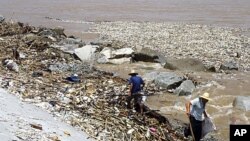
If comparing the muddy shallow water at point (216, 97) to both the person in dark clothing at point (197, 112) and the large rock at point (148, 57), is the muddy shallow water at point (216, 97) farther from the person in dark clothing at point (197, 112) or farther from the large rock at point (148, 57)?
the person in dark clothing at point (197, 112)

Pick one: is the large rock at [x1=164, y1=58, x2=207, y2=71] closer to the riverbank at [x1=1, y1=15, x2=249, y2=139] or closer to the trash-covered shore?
the riverbank at [x1=1, y1=15, x2=249, y2=139]

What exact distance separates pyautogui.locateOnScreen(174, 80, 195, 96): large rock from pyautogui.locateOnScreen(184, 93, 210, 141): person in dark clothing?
13.9ft

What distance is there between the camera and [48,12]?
42.2 m

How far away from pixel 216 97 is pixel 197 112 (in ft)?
15.6

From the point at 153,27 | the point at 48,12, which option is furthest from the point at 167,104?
the point at 48,12

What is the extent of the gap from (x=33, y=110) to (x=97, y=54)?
9877 millimetres

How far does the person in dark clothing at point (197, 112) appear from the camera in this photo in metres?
9.60

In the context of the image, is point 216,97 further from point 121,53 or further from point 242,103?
point 121,53

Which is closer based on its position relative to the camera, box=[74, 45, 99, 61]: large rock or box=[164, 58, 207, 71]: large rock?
box=[164, 58, 207, 71]: large rock

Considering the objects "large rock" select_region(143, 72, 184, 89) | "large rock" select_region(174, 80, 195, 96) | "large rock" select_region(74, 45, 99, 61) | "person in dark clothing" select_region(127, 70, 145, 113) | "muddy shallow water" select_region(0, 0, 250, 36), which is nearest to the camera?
"person in dark clothing" select_region(127, 70, 145, 113)

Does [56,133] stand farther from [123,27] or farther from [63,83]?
[123,27]

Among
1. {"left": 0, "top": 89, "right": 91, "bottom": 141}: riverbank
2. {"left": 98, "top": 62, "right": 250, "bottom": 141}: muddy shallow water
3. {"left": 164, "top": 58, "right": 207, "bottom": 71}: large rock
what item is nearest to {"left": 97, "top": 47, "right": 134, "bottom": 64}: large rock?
{"left": 98, "top": 62, "right": 250, "bottom": 141}: muddy shallow water

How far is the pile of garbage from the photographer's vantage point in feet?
31.4

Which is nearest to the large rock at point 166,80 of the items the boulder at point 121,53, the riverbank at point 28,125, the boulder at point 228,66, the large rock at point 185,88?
the large rock at point 185,88
